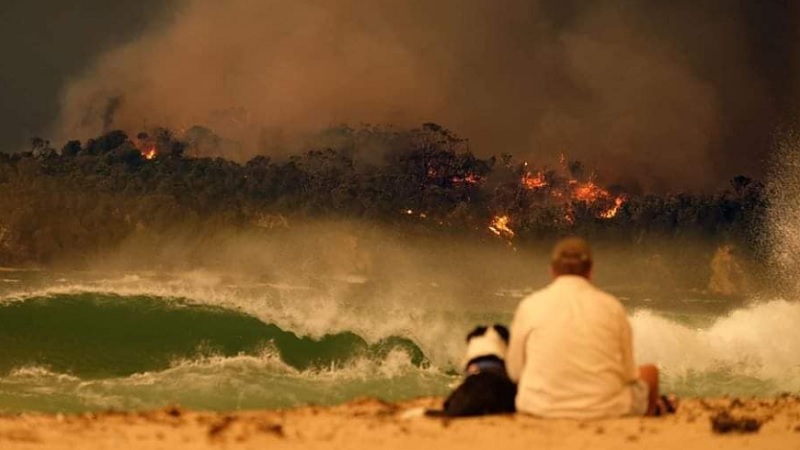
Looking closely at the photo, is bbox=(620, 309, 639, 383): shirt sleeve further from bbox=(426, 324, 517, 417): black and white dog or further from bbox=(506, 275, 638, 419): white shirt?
bbox=(426, 324, 517, 417): black and white dog

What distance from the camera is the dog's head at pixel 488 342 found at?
692cm

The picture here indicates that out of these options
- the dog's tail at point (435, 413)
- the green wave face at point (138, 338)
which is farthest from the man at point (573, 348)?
the green wave face at point (138, 338)

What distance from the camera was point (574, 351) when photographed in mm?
6266

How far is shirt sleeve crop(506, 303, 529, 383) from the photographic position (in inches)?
254

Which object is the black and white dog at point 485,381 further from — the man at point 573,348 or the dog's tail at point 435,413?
the man at point 573,348

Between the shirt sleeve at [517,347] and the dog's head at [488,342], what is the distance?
0.66 feet

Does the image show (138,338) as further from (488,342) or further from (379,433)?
(379,433)

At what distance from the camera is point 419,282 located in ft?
189

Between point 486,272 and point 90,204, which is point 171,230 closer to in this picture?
point 90,204

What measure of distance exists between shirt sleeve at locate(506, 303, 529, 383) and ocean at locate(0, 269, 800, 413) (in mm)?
5990

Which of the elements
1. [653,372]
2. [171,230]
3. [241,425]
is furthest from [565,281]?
[171,230]

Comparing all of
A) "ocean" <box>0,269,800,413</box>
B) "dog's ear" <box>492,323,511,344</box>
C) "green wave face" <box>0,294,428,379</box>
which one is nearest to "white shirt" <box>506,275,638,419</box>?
"dog's ear" <box>492,323,511,344</box>

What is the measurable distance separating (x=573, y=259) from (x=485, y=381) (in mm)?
969

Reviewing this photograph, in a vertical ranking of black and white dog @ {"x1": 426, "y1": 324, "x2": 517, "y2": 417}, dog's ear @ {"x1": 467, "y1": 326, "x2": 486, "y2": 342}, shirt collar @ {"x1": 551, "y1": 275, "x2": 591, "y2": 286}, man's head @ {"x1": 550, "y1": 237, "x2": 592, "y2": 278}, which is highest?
man's head @ {"x1": 550, "y1": 237, "x2": 592, "y2": 278}
